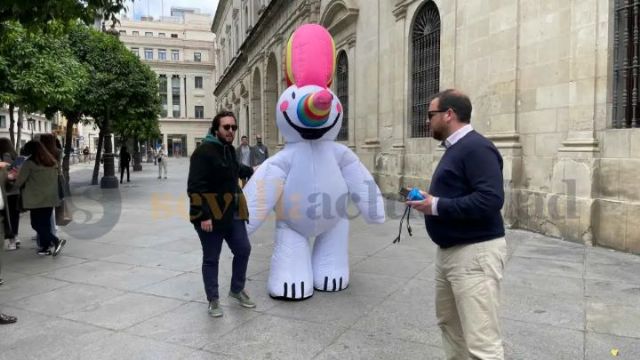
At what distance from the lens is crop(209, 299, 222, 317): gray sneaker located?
435 cm

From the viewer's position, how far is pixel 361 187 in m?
5.17

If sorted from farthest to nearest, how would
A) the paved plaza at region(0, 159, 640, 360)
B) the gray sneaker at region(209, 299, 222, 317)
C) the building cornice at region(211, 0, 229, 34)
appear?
the building cornice at region(211, 0, 229, 34), the gray sneaker at region(209, 299, 222, 317), the paved plaza at region(0, 159, 640, 360)

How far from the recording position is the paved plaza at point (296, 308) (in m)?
3.70

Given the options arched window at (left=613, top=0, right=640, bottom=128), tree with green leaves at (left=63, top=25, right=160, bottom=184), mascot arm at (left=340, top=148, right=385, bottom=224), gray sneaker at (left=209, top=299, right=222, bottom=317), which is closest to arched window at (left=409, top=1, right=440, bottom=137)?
arched window at (left=613, top=0, right=640, bottom=128)

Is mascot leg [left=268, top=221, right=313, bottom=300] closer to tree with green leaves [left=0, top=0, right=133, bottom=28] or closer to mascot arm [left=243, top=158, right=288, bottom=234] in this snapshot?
mascot arm [left=243, top=158, right=288, bottom=234]

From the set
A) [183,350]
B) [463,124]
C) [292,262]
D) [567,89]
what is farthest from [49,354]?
[567,89]

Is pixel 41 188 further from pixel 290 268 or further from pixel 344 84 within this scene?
pixel 344 84

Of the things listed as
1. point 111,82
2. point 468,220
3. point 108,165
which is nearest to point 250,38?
point 108,165

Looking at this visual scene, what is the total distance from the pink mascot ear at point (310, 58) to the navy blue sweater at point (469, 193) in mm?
2486

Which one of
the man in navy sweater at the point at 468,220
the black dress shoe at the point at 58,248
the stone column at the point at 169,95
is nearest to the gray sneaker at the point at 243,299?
the man in navy sweater at the point at 468,220

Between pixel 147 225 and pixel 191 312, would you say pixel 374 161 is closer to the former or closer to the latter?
pixel 147 225

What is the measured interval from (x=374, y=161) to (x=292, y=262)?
9.04m

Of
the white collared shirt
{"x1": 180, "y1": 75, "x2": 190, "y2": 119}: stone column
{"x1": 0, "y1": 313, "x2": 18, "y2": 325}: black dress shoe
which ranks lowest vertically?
{"x1": 0, "y1": 313, "x2": 18, "y2": 325}: black dress shoe

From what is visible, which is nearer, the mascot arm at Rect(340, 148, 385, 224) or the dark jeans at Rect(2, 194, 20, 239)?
the mascot arm at Rect(340, 148, 385, 224)
